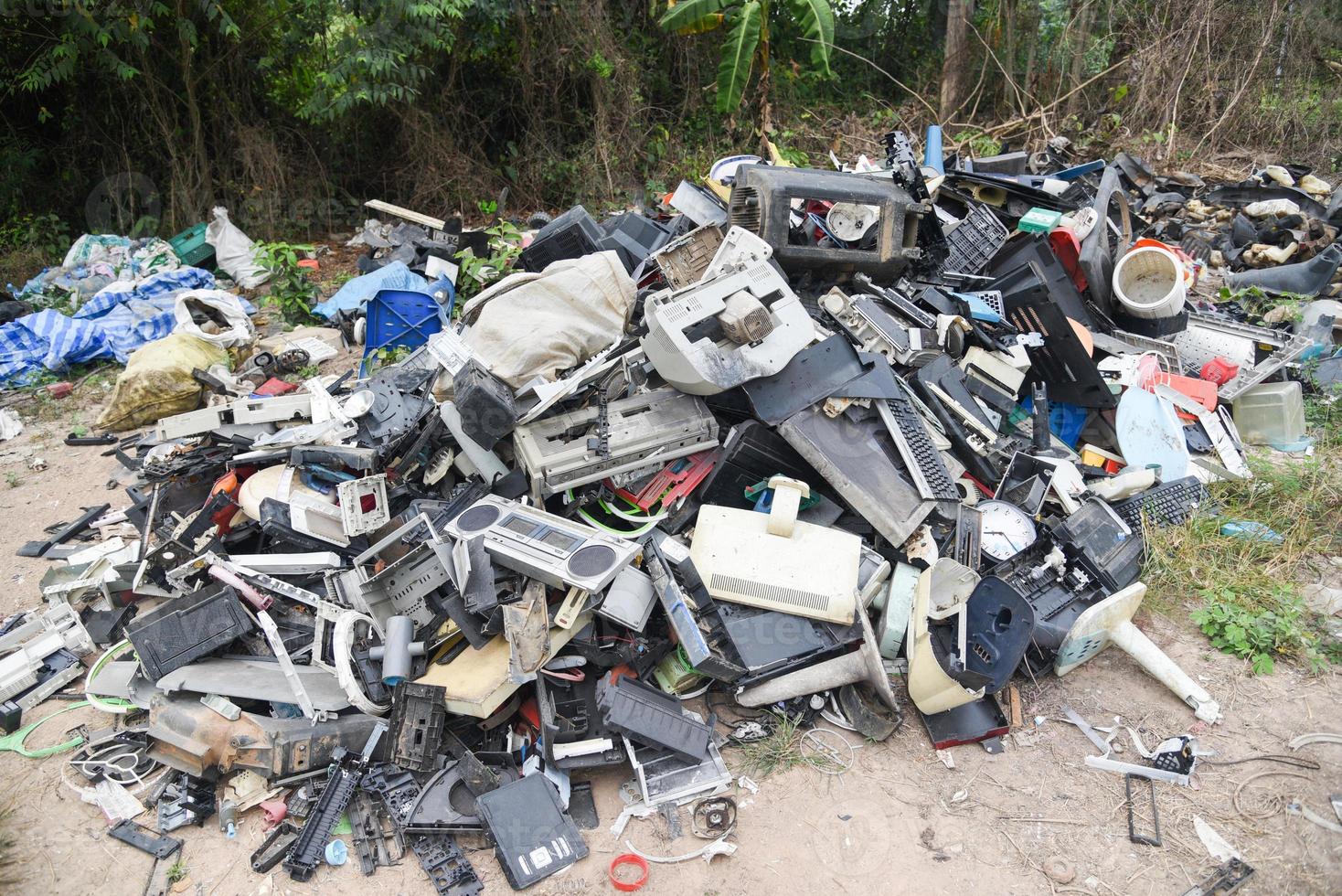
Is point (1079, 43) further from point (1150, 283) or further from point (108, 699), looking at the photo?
point (108, 699)

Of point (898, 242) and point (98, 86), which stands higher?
point (98, 86)

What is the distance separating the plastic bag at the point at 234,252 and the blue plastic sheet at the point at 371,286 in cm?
152

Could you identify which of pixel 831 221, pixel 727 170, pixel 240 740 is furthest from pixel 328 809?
pixel 727 170

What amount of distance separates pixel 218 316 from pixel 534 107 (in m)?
4.56

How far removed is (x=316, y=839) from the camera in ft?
9.11

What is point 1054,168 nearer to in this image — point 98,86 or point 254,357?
point 254,357

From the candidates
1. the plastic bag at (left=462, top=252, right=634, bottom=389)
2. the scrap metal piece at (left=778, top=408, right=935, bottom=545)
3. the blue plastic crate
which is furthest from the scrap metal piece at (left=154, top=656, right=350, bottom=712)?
the blue plastic crate

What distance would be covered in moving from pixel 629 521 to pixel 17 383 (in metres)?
5.71

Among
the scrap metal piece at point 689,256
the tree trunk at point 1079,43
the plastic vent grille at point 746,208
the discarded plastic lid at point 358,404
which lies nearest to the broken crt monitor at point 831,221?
the plastic vent grille at point 746,208

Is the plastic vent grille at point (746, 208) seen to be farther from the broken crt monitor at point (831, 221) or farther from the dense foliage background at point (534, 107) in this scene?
the dense foliage background at point (534, 107)

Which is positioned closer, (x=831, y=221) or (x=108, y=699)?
(x=108, y=699)

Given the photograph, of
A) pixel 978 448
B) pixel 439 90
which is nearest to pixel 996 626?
pixel 978 448

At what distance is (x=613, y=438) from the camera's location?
3.52 meters

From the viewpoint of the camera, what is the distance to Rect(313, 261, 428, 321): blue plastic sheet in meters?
5.81
